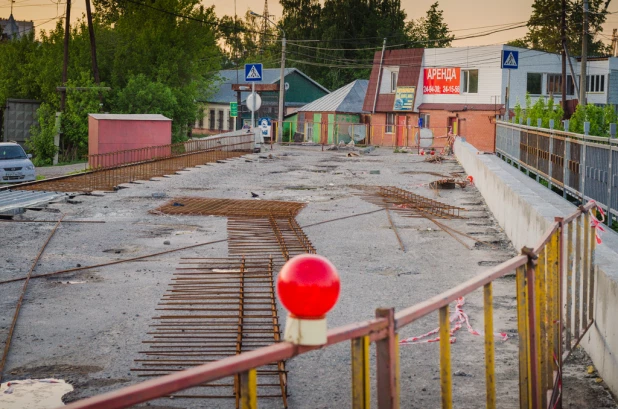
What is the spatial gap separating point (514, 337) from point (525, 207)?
4189mm

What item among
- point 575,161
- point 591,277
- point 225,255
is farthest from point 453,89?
point 591,277

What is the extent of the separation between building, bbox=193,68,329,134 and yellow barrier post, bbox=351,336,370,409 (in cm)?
7151

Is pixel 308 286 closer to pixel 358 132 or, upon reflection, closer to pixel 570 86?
pixel 358 132

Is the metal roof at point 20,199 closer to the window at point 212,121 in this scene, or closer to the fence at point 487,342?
the fence at point 487,342

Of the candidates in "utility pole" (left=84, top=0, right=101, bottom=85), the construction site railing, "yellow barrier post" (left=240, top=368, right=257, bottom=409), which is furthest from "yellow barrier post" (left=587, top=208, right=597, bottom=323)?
"utility pole" (left=84, top=0, right=101, bottom=85)

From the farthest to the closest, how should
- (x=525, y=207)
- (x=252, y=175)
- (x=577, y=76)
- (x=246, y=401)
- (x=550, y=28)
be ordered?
A: 1. (x=550, y=28)
2. (x=577, y=76)
3. (x=252, y=175)
4. (x=525, y=207)
5. (x=246, y=401)

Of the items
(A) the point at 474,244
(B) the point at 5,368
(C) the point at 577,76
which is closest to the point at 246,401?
(B) the point at 5,368

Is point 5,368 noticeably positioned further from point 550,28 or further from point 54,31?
point 550,28

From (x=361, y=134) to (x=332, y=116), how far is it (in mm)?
7275

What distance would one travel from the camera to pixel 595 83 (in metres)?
67.1

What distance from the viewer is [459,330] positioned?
8594 millimetres

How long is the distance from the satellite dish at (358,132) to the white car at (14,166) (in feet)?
109

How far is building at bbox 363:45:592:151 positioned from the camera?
57750mm

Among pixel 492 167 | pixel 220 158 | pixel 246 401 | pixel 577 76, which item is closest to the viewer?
pixel 246 401
